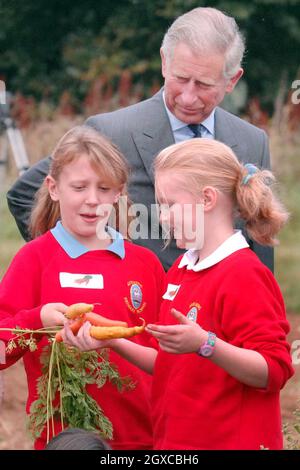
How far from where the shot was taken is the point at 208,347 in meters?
3.60

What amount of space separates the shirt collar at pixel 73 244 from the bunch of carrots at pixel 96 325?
12.1 inches

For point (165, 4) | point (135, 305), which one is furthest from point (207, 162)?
point (165, 4)

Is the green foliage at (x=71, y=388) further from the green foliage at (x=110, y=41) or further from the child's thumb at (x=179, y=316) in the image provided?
the green foliage at (x=110, y=41)

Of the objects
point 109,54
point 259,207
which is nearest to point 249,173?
point 259,207

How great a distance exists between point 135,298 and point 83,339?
42 cm

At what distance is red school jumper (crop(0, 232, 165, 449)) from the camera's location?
4137 millimetres

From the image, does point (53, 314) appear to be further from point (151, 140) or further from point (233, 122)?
point (233, 122)

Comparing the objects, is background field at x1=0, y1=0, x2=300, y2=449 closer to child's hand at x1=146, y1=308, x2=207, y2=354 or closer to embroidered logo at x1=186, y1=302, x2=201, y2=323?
embroidered logo at x1=186, y1=302, x2=201, y2=323

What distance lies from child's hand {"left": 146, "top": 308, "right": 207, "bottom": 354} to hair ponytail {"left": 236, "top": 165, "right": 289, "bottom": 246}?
0.51m

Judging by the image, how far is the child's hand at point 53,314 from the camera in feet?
13.0

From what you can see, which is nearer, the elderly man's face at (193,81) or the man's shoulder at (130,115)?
the elderly man's face at (193,81)

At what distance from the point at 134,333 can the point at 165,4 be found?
14.9 metres

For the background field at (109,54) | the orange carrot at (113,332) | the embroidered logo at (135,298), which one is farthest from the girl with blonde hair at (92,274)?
the background field at (109,54)
